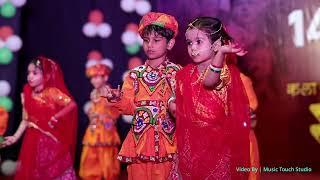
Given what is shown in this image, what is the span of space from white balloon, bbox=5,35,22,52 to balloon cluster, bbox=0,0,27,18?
0.22 meters

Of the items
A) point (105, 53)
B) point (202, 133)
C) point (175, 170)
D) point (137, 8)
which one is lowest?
point (175, 170)

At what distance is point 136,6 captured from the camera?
15.5 ft

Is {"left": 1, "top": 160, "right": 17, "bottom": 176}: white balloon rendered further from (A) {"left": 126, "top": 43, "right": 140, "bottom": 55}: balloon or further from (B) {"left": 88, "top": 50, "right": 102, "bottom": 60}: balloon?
(A) {"left": 126, "top": 43, "right": 140, "bottom": 55}: balloon

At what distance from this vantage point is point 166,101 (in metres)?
2.65

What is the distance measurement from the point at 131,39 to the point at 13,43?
3.89 ft

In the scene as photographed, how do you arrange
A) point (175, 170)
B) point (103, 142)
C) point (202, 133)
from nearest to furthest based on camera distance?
1. point (202, 133)
2. point (175, 170)
3. point (103, 142)

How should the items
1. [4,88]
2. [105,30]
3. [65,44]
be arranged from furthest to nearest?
[65,44], [105,30], [4,88]

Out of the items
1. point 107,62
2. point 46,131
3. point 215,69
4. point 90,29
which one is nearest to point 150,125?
point 215,69

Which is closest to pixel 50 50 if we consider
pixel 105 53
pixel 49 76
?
pixel 105 53

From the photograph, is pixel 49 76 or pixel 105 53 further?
pixel 105 53

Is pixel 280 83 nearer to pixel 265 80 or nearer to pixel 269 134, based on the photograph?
pixel 265 80

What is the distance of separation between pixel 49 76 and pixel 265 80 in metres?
2.22

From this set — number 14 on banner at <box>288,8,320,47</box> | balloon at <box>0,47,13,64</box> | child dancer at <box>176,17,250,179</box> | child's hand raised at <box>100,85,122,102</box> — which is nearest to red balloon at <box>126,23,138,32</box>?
balloon at <box>0,47,13,64</box>

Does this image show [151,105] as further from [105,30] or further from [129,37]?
[105,30]
